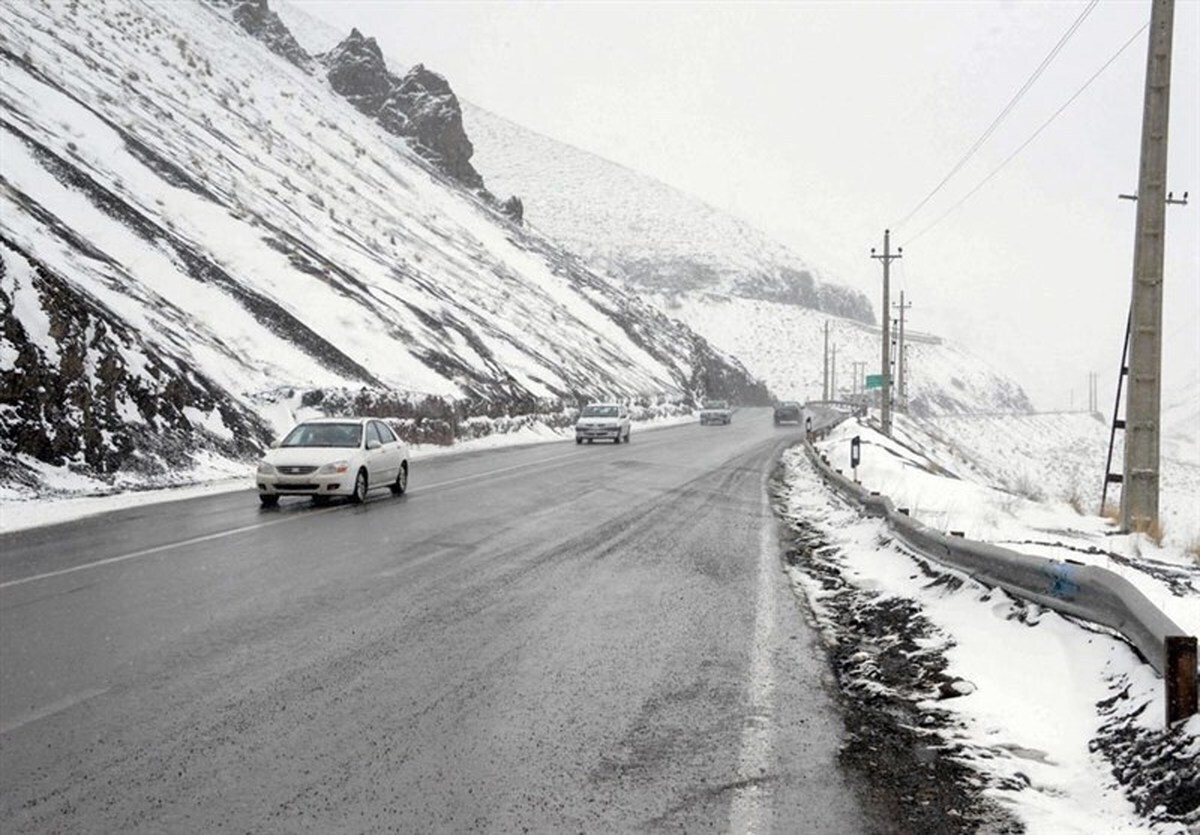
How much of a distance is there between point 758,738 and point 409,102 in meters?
91.8

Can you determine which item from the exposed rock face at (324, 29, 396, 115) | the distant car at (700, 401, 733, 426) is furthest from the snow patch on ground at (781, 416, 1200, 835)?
the exposed rock face at (324, 29, 396, 115)

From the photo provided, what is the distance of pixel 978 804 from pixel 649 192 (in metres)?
193

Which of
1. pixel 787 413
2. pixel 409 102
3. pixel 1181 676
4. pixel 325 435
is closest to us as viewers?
pixel 1181 676

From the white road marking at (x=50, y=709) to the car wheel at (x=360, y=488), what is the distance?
11114 mm

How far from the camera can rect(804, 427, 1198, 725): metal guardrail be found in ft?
15.6

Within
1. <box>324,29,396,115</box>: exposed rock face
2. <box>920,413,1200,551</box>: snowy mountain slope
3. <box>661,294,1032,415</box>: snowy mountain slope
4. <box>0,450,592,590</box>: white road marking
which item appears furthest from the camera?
<box>661,294,1032,415</box>: snowy mountain slope

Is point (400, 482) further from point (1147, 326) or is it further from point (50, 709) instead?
point (50, 709)

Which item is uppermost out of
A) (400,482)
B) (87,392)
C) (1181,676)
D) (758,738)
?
(87,392)

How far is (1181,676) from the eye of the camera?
4.75m

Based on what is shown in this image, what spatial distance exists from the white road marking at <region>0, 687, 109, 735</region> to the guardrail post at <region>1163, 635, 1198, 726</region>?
5.55 metres

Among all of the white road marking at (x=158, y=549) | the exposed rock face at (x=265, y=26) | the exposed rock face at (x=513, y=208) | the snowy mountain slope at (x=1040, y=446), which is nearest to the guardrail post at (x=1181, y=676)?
the white road marking at (x=158, y=549)

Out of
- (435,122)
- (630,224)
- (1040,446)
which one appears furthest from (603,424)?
(630,224)

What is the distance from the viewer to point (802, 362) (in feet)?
496

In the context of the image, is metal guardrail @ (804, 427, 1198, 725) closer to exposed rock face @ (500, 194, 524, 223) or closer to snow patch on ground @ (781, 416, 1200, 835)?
snow patch on ground @ (781, 416, 1200, 835)
